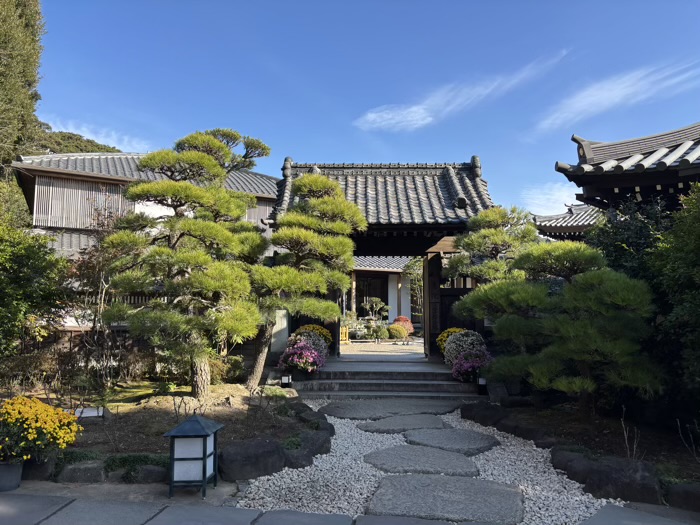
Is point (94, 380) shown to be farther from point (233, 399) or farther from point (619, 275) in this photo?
point (619, 275)

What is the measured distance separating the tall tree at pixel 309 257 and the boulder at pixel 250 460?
228 cm

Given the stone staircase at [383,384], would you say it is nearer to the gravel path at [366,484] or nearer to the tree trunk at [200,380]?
the tree trunk at [200,380]

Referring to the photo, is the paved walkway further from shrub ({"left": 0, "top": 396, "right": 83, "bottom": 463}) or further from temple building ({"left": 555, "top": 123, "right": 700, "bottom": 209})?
temple building ({"left": 555, "top": 123, "right": 700, "bottom": 209})

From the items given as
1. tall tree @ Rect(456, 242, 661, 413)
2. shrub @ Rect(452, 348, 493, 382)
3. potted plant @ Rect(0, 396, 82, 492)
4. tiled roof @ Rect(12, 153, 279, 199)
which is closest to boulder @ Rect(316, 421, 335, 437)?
tall tree @ Rect(456, 242, 661, 413)

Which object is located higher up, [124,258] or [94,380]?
[124,258]

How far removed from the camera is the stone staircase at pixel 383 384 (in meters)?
7.43

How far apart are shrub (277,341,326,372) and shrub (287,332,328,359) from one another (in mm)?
138

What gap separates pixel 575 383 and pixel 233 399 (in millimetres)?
4174

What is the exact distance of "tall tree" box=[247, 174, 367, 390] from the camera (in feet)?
20.2

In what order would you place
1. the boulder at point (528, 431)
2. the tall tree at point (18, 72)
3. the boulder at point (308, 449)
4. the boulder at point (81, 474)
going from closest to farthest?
the boulder at point (81, 474)
the boulder at point (308, 449)
the boulder at point (528, 431)
the tall tree at point (18, 72)

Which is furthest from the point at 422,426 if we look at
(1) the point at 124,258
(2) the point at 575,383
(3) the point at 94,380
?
(3) the point at 94,380

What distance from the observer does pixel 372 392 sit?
7555 mm

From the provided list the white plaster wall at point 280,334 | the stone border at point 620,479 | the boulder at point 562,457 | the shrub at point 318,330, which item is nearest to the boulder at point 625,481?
the stone border at point 620,479

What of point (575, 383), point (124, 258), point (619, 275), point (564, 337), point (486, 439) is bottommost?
point (486, 439)
